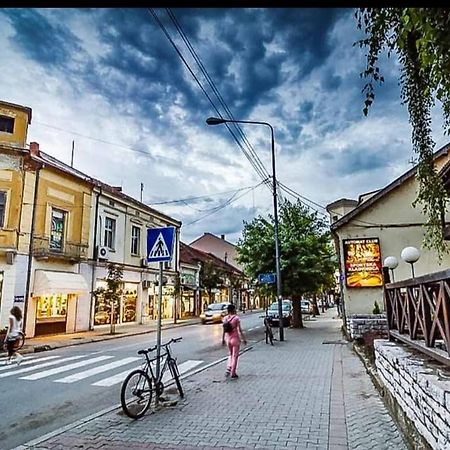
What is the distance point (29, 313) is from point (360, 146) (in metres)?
16.4

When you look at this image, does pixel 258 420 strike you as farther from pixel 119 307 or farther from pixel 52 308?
pixel 119 307

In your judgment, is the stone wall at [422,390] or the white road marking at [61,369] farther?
the white road marking at [61,369]

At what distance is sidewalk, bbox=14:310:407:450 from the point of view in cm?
499

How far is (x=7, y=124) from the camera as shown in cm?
1852

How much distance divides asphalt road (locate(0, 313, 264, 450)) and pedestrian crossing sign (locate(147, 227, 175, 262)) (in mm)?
2759

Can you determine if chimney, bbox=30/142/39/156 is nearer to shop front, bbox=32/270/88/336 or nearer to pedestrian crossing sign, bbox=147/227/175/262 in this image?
shop front, bbox=32/270/88/336

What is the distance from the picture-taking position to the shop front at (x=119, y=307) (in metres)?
23.7

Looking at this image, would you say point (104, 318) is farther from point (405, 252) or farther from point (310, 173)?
point (405, 252)

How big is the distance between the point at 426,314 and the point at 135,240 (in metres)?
25.9

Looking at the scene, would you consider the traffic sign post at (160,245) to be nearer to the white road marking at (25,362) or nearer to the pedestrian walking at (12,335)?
the white road marking at (25,362)

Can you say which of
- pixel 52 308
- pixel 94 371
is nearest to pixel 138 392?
pixel 94 371

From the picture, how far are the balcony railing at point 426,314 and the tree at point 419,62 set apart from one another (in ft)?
4.98

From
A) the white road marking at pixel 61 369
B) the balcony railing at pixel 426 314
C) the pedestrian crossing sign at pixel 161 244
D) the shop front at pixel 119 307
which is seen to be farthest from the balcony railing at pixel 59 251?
the balcony railing at pixel 426 314
